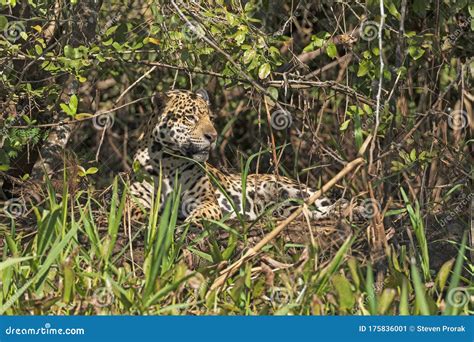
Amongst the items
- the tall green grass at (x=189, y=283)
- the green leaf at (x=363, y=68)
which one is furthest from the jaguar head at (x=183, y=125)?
the tall green grass at (x=189, y=283)

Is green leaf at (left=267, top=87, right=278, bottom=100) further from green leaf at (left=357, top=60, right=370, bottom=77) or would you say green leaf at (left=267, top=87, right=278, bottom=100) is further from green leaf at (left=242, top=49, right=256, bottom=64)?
green leaf at (left=357, top=60, right=370, bottom=77)

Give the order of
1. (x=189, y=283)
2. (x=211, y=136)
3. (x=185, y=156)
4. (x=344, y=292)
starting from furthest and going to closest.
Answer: (x=185, y=156), (x=211, y=136), (x=189, y=283), (x=344, y=292)

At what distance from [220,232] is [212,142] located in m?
0.99

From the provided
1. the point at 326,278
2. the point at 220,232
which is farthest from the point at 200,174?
the point at 326,278

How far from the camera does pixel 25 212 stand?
7.15 m

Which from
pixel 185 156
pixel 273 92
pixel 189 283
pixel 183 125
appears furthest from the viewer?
pixel 185 156

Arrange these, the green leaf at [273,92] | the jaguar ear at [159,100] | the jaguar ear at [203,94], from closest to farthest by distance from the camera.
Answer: the green leaf at [273,92] < the jaguar ear at [159,100] < the jaguar ear at [203,94]

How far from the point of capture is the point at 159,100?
801 centimetres

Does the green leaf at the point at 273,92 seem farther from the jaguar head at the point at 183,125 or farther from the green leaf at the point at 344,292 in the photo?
the green leaf at the point at 344,292

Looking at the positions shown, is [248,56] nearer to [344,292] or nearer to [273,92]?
[273,92]

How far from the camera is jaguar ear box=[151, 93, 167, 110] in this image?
7969mm

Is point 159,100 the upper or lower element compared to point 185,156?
upper

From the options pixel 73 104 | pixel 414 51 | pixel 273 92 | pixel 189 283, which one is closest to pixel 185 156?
pixel 73 104

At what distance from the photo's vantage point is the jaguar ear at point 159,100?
797 centimetres
